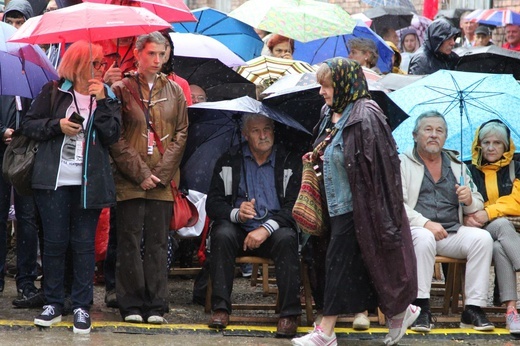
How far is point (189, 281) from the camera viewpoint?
10.1 meters

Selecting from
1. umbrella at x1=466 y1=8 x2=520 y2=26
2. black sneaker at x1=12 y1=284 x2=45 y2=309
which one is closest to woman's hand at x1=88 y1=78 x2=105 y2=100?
black sneaker at x1=12 y1=284 x2=45 y2=309

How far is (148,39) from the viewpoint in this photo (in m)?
→ 8.25

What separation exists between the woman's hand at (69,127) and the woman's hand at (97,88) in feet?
0.82

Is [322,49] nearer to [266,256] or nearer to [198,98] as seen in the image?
[198,98]

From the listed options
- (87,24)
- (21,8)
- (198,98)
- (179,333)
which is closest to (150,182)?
(179,333)

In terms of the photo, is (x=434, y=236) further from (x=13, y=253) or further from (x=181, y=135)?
(x=13, y=253)

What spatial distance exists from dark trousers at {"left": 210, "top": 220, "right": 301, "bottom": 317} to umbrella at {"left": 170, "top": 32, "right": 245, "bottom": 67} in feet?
6.79

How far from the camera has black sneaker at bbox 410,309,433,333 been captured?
27.0 ft

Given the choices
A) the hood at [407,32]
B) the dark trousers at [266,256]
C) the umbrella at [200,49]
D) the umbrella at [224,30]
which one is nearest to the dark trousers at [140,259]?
the dark trousers at [266,256]

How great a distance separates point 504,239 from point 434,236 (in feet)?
1.78

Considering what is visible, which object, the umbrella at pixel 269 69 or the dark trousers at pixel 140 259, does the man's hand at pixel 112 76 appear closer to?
the dark trousers at pixel 140 259

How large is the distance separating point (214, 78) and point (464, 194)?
254 centimetres

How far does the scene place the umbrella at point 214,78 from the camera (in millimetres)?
9634

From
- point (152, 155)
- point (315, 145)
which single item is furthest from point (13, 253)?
point (315, 145)
